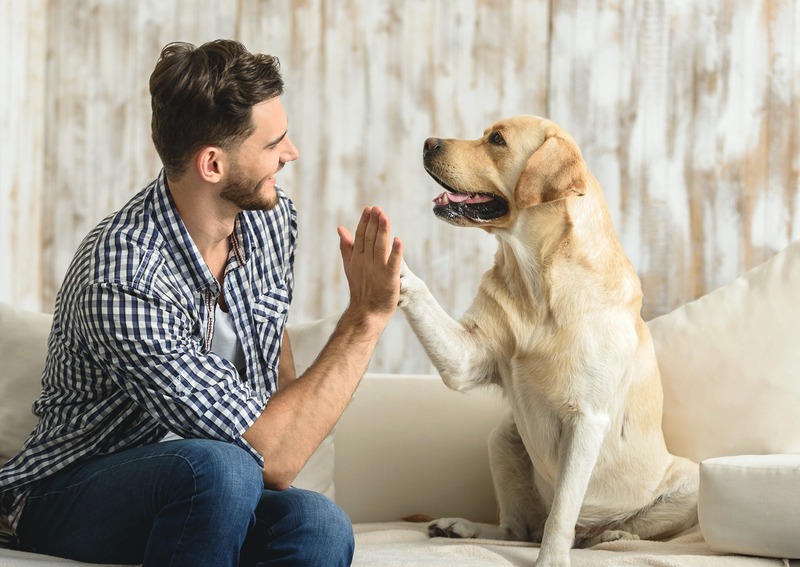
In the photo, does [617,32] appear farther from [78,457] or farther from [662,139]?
[78,457]

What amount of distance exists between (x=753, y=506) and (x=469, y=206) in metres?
0.83

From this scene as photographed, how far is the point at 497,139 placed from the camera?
6.23 ft

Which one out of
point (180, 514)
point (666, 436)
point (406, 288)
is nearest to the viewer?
point (180, 514)

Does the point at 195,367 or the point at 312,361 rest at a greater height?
the point at 195,367

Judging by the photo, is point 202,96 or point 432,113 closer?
point 202,96

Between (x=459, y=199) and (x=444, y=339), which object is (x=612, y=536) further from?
(x=459, y=199)

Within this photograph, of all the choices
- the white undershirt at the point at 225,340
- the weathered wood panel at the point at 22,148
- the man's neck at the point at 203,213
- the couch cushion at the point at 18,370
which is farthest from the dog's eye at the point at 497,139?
the weathered wood panel at the point at 22,148

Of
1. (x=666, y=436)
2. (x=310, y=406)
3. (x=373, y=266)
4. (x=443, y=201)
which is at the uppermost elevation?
(x=443, y=201)

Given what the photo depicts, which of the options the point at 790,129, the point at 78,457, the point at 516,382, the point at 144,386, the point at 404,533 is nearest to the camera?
the point at 144,386

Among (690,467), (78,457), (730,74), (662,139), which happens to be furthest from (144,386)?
(730,74)

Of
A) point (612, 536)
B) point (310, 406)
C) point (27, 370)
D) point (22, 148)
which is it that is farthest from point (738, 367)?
Result: point (22, 148)

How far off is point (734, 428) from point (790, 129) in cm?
114

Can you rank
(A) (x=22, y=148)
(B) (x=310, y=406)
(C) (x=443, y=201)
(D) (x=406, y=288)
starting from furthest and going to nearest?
(A) (x=22, y=148) → (C) (x=443, y=201) → (D) (x=406, y=288) → (B) (x=310, y=406)

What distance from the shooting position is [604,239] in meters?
1.84
